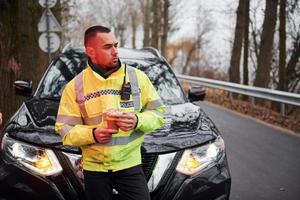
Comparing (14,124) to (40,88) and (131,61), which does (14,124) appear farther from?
(131,61)

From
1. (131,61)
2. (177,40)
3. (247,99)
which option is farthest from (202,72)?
(131,61)

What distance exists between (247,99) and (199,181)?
14308 mm

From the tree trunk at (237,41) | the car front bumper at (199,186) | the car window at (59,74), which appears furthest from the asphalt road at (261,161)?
the tree trunk at (237,41)

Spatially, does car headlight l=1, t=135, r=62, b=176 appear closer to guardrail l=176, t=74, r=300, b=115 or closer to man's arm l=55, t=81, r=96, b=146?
man's arm l=55, t=81, r=96, b=146

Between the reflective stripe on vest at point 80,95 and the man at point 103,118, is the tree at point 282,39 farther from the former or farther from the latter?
the reflective stripe on vest at point 80,95

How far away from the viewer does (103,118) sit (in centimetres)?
315

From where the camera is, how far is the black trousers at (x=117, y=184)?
325 centimetres

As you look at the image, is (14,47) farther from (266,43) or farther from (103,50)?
(266,43)

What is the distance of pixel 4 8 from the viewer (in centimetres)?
916

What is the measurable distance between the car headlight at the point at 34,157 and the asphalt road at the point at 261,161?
2565 millimetres

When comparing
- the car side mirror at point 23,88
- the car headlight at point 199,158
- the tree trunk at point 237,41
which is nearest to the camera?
the car headlight at point 199,158

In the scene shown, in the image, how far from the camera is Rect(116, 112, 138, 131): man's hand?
117 inches

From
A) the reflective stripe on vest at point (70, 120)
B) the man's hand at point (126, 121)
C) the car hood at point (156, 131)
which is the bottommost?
the car hood at point (156, 131)

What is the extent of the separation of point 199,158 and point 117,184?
3.53 ft
